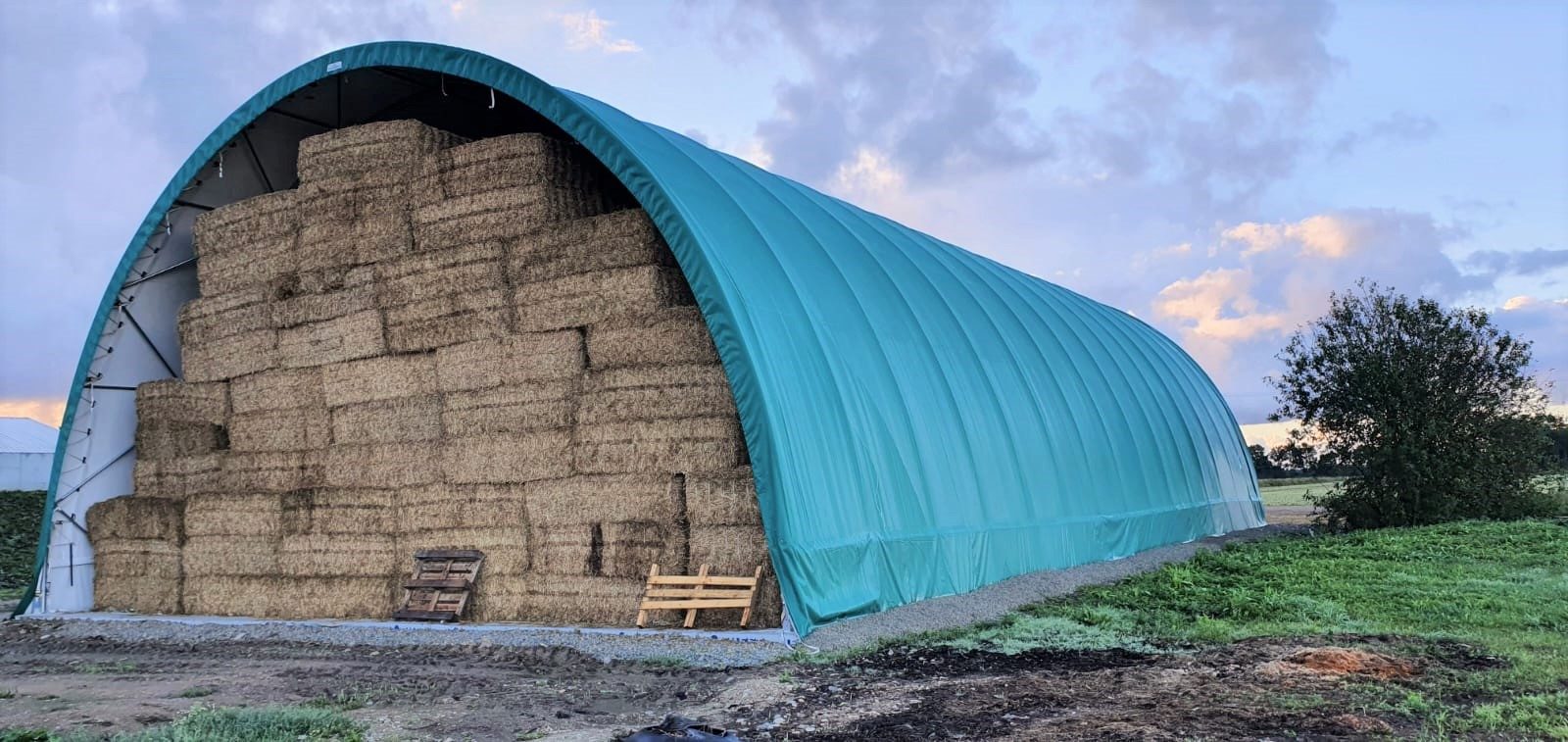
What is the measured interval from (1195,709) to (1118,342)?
1958 cm

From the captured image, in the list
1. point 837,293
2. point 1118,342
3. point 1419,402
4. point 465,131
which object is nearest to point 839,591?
point 837,293

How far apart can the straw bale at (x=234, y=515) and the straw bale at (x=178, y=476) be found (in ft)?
0.96

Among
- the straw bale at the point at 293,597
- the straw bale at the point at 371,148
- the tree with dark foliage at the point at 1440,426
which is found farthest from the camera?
the tree with dark foliage at the point at 1440,426

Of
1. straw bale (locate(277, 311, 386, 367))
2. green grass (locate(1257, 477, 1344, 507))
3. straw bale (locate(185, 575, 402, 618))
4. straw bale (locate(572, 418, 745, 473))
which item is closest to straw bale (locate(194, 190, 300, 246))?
straw bale (locate(277, 311, 386, 367))

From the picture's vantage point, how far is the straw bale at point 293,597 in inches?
557

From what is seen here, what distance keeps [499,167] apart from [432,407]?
10.2 feet

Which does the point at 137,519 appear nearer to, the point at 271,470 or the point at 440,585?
the point at 271,470

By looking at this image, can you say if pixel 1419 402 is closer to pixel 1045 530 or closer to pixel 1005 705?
pixel 1045 530

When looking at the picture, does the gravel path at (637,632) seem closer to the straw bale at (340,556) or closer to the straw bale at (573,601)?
the straw bale at (573,601)

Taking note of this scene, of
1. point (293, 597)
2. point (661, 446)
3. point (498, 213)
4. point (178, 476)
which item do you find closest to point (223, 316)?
point (178, 476)

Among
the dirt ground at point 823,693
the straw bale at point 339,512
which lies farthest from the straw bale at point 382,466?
the dirt ground at point 823,693

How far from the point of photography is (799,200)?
1730 centimetres

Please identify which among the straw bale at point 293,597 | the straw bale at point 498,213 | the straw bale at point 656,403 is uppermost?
the straw bale at point 498,213

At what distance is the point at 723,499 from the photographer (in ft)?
39.2
